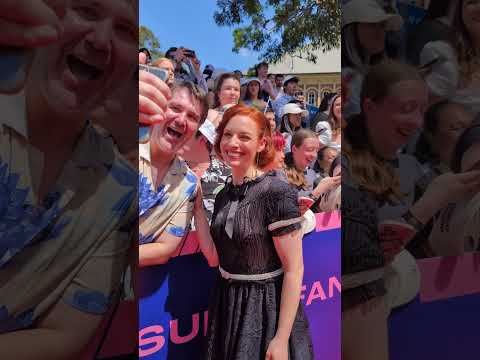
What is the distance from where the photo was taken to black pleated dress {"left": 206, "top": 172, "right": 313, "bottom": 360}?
1598mm

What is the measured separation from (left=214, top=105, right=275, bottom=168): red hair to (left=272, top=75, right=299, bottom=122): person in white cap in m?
0.61

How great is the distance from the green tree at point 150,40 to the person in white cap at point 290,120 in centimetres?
81

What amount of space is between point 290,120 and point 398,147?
1.79 ft

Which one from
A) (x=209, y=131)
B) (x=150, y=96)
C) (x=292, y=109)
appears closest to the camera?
(x=150, y=96)

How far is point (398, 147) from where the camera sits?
2.09 meters

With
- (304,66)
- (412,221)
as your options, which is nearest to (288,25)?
(304,66)

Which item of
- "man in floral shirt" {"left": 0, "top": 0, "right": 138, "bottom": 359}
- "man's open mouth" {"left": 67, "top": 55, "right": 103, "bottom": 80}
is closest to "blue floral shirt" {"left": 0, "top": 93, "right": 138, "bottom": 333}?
"man in floral shirt" {"left": 0, "top": 0, "right": 138, "bottom": 359}

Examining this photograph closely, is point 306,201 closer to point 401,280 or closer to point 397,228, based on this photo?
point 397,228

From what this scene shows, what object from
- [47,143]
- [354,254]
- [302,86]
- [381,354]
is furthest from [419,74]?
[47,143]

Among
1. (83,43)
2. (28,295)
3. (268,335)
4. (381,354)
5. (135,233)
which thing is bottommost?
(381,354)

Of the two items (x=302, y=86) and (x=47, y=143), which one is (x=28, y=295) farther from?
(x=302, y=86)

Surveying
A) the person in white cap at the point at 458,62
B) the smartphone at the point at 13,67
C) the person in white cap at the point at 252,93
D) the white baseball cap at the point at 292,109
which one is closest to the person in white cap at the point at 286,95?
the white baseball cap at the point at 292,109

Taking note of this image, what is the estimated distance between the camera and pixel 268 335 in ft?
5.25

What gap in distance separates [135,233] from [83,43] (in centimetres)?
53
